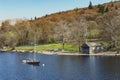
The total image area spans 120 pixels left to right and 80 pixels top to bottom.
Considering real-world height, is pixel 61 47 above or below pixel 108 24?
below

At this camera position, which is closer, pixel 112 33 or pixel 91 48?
pixel 91 48

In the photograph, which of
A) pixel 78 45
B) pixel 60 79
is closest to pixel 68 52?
pixel 78 45

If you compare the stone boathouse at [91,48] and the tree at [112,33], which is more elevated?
the tree at [112,33]

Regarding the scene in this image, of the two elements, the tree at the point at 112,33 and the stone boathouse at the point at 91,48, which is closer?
the tree at the point at 112,33

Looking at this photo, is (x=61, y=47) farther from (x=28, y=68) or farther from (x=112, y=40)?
(x=28, y=68)

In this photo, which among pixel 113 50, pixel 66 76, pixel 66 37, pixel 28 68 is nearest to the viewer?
pixel 66 76

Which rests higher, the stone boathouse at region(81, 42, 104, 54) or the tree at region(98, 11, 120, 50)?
the tree at region(98, 11, 120, 50)

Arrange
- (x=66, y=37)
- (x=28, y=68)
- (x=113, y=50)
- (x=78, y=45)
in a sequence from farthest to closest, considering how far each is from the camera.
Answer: (x=66, y=37)
(x=78, y=45)
(x=113, y=50)
(x=28, y=68)

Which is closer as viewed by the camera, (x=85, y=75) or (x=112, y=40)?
(x=85, y=75)

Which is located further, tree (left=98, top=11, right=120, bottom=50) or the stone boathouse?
the stone boathouse

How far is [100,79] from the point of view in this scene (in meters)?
82.5

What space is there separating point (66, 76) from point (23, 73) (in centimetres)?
1494

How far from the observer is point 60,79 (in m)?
83.8

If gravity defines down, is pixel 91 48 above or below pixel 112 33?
below
